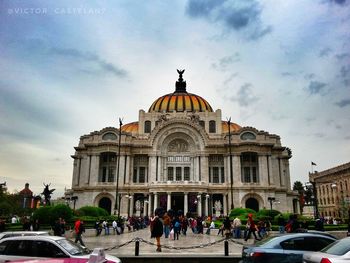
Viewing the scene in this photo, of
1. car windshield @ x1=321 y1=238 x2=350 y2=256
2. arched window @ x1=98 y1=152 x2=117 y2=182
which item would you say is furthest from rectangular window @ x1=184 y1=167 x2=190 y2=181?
car windshield @ x1=321 y1=238 x2=350 y2=256

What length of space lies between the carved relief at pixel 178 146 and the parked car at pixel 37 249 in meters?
53.3

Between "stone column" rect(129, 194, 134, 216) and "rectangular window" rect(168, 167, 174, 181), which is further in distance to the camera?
"rectangular window" rect(168, 167, 174, 181)

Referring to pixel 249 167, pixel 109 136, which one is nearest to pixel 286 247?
pixel 249 167

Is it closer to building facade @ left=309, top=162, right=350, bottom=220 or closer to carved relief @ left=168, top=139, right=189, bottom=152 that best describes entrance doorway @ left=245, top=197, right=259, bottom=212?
building facade @ left=309, top=162, right=350, bottom=220

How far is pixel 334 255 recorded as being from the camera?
804 cm

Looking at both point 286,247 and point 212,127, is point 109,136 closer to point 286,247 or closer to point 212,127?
point 212,127

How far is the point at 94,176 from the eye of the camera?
203 ft

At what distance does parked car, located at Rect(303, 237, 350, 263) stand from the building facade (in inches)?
2264

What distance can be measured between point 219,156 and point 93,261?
184ft

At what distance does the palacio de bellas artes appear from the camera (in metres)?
59.1

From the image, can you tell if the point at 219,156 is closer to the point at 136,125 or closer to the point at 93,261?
the point at 136,125

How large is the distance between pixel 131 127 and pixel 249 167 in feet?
86.6

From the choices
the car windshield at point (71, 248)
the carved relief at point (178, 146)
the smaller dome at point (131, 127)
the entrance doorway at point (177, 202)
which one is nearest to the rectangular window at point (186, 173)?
the carved relief at point (178, 146)

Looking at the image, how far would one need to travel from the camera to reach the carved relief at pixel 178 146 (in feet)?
209
